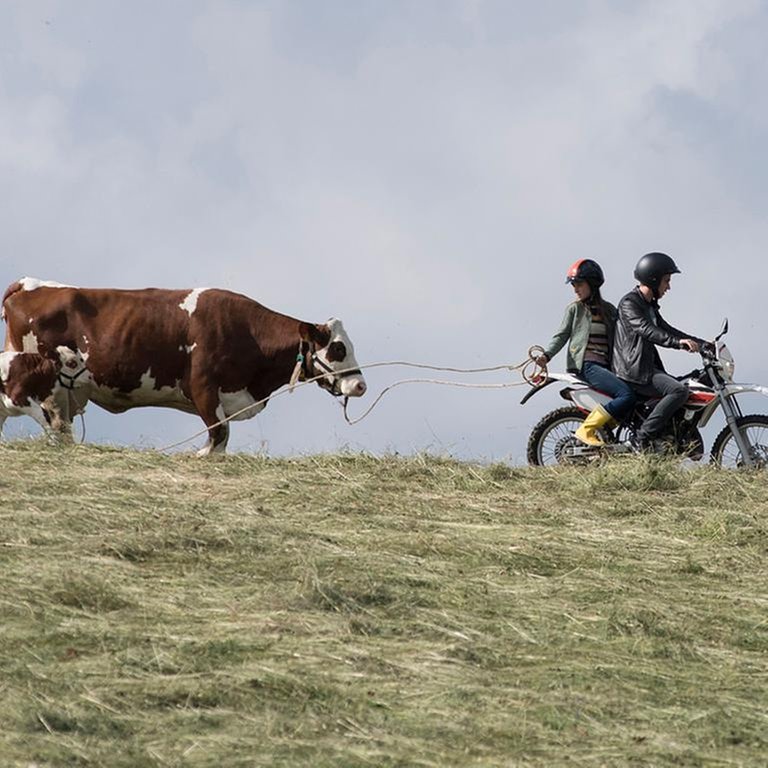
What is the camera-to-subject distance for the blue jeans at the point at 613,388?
41.2ft

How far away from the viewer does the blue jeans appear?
12570 mm

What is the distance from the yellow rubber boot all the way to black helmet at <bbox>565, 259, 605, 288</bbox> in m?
1.06

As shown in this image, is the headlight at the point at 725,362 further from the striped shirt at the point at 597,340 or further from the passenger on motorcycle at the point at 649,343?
the striped shirt at the point at 597,340

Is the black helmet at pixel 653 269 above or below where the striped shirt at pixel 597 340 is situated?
above

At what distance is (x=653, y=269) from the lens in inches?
504

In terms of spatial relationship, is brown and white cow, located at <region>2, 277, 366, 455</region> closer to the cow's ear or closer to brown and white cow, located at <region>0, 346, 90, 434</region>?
the cow's ear

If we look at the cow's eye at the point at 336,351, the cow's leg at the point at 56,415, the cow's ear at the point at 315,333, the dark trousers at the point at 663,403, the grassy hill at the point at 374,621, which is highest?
the cow's ear at the point at 315,333

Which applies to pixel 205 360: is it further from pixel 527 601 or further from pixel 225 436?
pixel 527 601

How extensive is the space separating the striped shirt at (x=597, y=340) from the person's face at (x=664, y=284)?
50 cm

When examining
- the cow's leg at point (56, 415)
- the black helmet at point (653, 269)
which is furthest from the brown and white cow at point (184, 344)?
the black helmet at point (653, 269)

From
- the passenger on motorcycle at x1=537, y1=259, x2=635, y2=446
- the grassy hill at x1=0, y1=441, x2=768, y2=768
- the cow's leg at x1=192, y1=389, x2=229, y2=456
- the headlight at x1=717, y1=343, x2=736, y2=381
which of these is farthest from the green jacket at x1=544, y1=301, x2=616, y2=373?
the cow's leg at x1=192, y1=389, x2=229, y2=456

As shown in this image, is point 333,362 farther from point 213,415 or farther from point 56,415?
point 56,415

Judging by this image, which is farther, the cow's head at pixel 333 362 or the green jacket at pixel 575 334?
the cow's head at pixel 333 362

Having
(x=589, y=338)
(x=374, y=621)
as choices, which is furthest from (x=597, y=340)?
(x=374, y=621)
